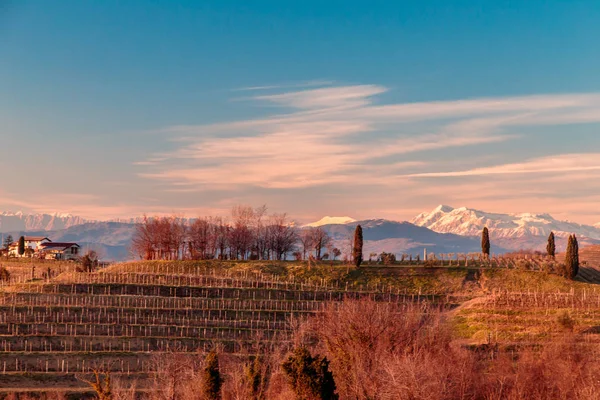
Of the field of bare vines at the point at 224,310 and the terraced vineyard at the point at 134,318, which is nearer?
the terraced vineyard at the point at 134,318

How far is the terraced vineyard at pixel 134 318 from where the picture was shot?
225 ft

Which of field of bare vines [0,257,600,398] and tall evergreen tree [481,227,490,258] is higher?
tall evergreen tree [481,227,490,258]

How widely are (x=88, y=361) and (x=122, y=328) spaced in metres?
9.62

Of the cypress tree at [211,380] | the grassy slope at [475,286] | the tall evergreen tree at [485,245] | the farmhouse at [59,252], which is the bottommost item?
the cypress tree at [211,380]

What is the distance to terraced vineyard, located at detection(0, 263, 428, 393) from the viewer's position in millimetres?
68688

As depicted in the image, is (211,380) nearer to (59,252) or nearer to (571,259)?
(571,259)

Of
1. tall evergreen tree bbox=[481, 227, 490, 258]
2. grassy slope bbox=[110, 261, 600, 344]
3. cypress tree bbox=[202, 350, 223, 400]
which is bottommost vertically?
cypress tree bbox=[202, 350, 223, 400]

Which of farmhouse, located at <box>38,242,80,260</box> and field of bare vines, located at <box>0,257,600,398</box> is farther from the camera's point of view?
farmhouse, located at <box>38,242,80,260</box>

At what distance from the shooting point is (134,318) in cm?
8281

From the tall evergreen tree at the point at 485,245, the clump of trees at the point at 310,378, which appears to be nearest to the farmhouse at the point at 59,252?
the tall evergreen tree at the point at 485,245

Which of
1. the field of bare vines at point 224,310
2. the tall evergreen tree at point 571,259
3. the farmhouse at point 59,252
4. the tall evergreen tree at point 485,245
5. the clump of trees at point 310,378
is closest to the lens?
the clump of trees at point 310,378

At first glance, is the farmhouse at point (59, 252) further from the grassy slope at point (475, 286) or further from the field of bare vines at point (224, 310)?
the field of bare vines at point (224, 310)

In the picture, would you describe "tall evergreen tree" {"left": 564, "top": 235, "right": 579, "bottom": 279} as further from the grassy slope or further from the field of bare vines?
the field of bare vines

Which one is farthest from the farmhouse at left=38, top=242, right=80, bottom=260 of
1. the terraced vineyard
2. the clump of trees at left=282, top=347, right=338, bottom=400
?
the clump of trees at left=282, top=347, right=338, bottom=400
